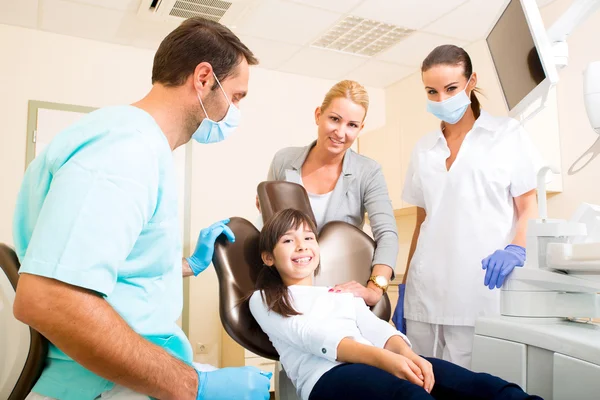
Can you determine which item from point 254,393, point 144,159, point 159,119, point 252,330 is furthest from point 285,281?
point 144,159

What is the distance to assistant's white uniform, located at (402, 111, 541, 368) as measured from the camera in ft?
5.62

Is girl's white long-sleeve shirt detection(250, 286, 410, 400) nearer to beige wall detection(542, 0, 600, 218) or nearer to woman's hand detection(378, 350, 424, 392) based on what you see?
woman's hand detection(378, 350, 424, 392)

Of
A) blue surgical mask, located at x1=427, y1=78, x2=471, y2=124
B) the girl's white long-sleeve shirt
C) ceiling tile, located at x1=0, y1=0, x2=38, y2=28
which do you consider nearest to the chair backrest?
the girl's white long-sleeve shirt

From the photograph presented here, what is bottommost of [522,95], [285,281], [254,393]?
[254,393]

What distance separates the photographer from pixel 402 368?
1.13 metres

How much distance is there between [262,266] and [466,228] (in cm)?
71

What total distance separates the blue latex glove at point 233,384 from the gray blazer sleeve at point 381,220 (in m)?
0.73

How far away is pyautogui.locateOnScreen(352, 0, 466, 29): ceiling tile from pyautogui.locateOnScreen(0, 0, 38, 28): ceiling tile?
2.03 meters

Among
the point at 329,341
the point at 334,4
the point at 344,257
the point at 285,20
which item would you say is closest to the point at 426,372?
the point at 329,341

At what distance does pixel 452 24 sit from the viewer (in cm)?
343

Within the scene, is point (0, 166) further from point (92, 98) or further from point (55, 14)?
point (55, 14)

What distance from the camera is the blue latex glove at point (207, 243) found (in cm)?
151

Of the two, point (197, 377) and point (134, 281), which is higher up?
point (134, 281)

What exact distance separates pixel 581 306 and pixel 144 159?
99 cm
